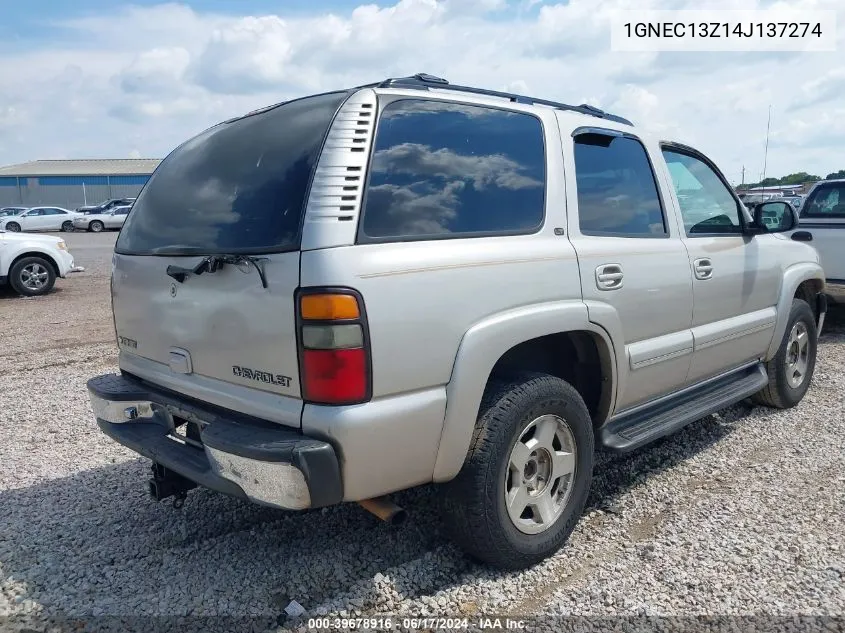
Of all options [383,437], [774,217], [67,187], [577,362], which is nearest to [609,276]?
[577,362]

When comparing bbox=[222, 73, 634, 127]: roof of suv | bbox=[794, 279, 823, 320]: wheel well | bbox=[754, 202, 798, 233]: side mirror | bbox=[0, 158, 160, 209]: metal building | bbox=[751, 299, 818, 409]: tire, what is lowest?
bbox=[751, 299, 818, 409]: tire

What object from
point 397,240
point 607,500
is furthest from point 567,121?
point 607,500

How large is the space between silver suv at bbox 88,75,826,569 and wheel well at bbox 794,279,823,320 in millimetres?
1924

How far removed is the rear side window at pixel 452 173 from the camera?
8.40 ft

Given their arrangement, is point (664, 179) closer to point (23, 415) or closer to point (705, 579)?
point (705, 579)

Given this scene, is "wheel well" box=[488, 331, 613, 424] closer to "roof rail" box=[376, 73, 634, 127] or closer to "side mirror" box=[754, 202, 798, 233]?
"roof rail" box=[376, 73, 634, 127]

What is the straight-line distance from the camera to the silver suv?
2.38 meters

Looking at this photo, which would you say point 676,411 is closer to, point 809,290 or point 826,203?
point 809,290

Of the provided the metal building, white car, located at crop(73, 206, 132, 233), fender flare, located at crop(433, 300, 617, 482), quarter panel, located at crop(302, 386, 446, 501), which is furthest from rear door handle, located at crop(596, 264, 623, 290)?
the metal building

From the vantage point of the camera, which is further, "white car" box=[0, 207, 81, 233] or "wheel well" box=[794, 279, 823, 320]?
"white car" box=[0, 207, 81, 233]

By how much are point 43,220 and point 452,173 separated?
36.4m

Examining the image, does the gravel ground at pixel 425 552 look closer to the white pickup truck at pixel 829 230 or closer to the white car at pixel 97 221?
the white pickup truck at pixel 829 230

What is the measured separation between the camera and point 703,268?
3887 millimetres

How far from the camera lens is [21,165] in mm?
74500
